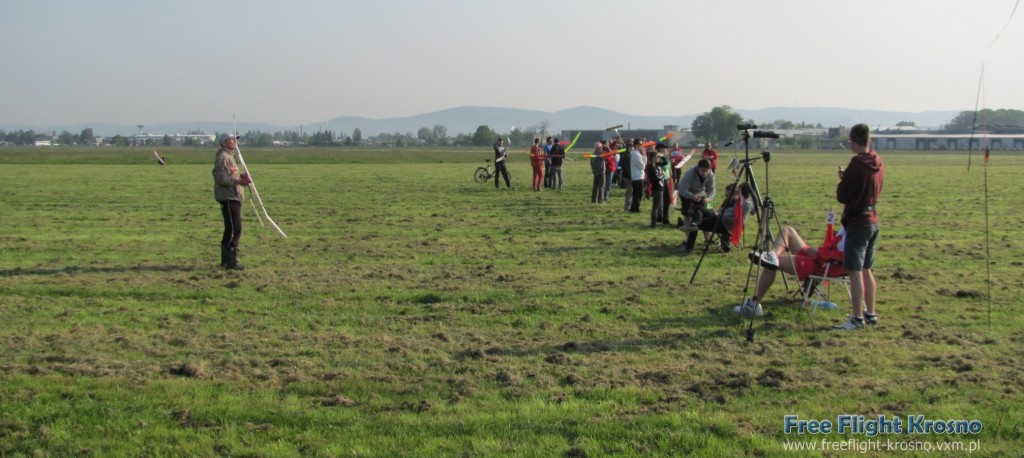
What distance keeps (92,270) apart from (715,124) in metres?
110

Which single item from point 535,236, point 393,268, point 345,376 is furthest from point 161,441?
point 535,236

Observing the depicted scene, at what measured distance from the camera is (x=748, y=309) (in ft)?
27.8

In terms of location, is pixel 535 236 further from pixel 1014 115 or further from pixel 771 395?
pixel 1014 115

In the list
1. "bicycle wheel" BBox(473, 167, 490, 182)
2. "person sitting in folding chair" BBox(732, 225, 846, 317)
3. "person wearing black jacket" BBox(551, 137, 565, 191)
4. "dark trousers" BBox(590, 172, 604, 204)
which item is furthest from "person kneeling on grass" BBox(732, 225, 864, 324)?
"bicycle wheel" BBox(473, 167, 490, 182)

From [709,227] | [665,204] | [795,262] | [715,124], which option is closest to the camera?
→ [795,262]

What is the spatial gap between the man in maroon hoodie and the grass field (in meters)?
0.38

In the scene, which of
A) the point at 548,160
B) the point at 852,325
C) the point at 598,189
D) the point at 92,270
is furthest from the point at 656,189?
the point at 548,160

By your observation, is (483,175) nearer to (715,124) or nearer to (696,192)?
(696,192)

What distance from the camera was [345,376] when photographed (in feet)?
21.1

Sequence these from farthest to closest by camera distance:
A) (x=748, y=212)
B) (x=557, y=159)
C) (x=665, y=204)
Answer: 1. (x=557, y=159)
2. (x=665, y=204)
3. (x=748, y=212)

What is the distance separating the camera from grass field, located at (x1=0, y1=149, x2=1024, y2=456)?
5207mm

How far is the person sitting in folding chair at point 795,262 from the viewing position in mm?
8391

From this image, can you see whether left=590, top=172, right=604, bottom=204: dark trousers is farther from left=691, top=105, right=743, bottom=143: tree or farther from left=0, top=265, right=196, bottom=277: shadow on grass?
left=691, top=105, right=743, bottom=143: tree

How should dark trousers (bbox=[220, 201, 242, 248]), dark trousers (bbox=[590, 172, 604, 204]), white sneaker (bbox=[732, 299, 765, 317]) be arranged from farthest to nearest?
dark trousers (bbox=[590, 172, 604, 204])
dark trousers (bbox=[220, 201, 242, 248])
white sneaker (bbox=[732, 299, 765, 317])
